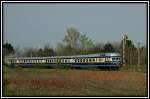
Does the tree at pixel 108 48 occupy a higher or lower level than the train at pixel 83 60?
higher

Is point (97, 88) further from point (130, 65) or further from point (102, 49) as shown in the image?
point (102, 49)

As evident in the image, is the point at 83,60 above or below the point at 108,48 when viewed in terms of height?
below

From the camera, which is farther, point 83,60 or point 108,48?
point 108,48

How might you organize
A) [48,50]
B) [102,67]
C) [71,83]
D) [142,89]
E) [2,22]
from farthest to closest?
[48,50] → [102,67] → [71,83] → [142,89] → [2,22]

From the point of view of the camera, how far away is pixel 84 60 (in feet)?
106

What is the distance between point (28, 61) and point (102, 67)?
8718mm

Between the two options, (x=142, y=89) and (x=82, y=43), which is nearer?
(x=142, y=89)

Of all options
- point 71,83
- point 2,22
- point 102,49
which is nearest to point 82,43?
point 102,49

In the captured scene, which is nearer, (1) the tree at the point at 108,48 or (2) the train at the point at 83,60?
(2) the train at the point at 83,60

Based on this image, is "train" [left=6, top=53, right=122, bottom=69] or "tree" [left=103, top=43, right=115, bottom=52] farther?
"tree" [left=103, top=43, right=115, bottom=52]

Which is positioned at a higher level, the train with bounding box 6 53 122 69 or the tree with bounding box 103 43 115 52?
the tree with bounding box 103 43 115 52

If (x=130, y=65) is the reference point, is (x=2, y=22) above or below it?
above

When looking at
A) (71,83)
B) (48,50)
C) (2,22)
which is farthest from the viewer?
(48,50)

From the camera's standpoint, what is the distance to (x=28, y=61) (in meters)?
35.9
